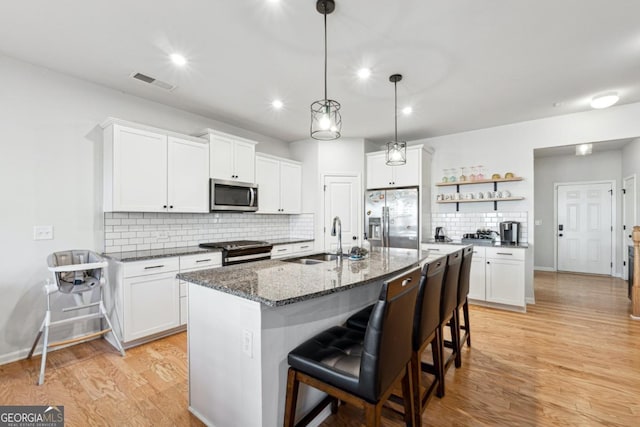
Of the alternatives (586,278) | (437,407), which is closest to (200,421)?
(437,407)

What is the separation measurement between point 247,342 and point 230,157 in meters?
2.97

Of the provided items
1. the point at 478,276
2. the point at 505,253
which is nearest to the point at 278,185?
the point at 478,276

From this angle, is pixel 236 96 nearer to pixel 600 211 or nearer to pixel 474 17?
pixel 474 17

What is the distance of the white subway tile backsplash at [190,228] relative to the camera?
326 cm

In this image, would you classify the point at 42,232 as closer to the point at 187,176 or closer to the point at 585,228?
the point at 187,176

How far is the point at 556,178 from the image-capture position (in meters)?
6.68

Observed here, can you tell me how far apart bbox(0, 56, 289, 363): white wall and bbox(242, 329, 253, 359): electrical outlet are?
248cm

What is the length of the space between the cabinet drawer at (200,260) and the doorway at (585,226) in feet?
23.5

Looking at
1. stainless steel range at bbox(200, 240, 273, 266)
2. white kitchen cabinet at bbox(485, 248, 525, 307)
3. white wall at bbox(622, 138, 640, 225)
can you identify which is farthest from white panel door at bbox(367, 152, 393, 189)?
white wall at bbox(622, 138, 640, 225)

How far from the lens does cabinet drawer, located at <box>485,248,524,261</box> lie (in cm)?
394

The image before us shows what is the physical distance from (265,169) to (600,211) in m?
6.78

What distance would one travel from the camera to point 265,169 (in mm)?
4629

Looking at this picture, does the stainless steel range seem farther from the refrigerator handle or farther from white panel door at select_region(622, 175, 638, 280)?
white panel door at select_region(622, 175, 638, 280)

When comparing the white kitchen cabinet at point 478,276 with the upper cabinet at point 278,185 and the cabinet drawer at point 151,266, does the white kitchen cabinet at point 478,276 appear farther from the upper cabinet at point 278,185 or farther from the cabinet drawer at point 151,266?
the cabinet drawer at point 151,266
